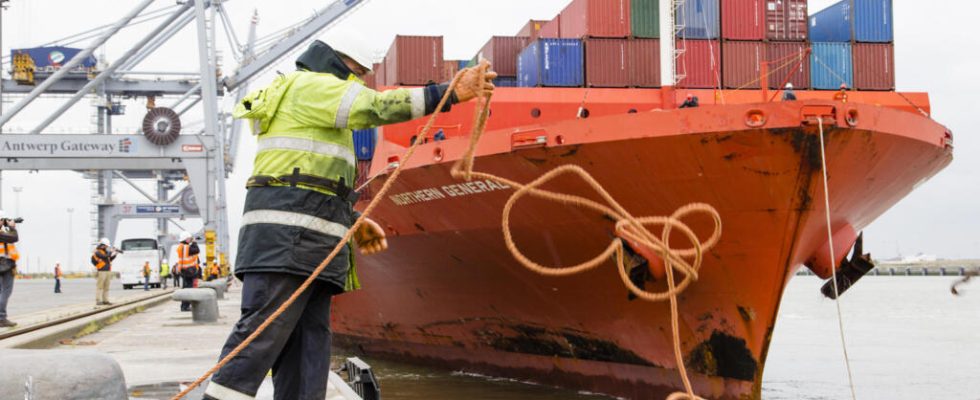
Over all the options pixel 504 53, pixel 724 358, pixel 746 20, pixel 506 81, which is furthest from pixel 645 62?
pixel 724 358

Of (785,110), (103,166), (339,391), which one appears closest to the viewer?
(339,391)

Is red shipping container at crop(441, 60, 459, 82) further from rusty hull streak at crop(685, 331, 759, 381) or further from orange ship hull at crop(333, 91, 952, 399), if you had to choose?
rusty hull streak at crop(685, 331, 759, 381)

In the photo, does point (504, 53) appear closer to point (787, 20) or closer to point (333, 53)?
point (787, 20)

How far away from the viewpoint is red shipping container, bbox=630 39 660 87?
1188cm

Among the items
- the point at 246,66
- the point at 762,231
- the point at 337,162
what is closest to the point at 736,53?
the point at 762,231

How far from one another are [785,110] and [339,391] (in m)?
4.17

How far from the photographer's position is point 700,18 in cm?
1256

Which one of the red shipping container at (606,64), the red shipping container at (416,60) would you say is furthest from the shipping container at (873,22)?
the red shipping container at (416,60)

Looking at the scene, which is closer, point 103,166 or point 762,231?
point 762,231

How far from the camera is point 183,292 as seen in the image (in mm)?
11461

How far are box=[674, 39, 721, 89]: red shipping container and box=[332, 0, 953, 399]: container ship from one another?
1.4 inches

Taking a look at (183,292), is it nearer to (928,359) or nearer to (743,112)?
(743,112)

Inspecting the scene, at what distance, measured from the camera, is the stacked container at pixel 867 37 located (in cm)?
1267

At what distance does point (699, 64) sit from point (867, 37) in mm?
2630
